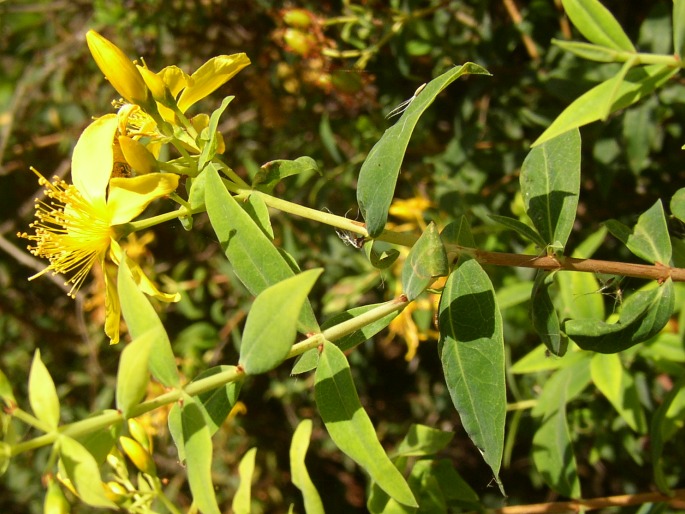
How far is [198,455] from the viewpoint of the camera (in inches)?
34.0

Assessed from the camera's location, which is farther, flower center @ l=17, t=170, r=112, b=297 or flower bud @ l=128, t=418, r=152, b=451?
flower bud @ l=128, t=418, r=152, b=451

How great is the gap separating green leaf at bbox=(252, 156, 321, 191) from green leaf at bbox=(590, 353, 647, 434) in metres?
0.74

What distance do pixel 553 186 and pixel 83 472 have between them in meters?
0.76

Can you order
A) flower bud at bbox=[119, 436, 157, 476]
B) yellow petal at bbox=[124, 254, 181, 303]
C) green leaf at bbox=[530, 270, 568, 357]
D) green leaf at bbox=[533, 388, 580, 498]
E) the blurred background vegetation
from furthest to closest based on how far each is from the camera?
the blurred background vegetation
green leaf at bbox=[533, 388, 580, 498]
flower bud at bbox=[119, 436, 157, 476]
yellow petal at bbox=[124, 254, 181, 303]
green leaf at bbox=[530, 270, 568, 357]

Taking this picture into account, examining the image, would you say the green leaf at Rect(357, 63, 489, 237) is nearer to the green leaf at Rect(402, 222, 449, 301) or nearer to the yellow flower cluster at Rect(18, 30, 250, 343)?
the green leaf at Rect(402, 222, 449, 301)

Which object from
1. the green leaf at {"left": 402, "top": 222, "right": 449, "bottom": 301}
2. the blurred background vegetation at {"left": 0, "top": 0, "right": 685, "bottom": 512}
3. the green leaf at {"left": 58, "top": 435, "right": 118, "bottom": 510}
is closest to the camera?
the green leaf at {"left": 58, "top": 435, "right": 118, "bottom": 510}

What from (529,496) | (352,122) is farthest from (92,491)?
(529,496)

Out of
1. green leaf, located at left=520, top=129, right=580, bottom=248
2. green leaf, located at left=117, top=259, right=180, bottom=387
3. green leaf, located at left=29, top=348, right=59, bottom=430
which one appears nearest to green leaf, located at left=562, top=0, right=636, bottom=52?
green leaf, located at left=520, top=129, right=580, bottom=248

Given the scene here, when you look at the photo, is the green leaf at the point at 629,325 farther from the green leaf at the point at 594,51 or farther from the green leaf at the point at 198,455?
the green leaf at the point at 198,455

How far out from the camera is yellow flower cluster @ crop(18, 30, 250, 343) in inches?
40.0

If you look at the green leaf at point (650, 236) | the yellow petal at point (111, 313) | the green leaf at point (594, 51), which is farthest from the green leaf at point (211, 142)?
the green leaf at point (650, 236)

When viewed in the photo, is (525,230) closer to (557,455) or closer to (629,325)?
(629,325)

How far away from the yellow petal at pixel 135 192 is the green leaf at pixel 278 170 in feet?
0.39

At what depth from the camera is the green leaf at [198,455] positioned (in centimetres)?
85
